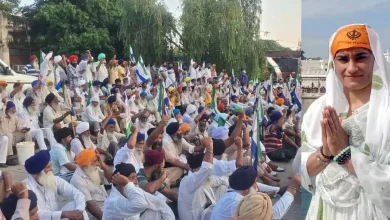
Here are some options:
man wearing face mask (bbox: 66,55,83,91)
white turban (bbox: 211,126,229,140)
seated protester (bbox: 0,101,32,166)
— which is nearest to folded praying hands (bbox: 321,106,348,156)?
white turban (bbox: 211,126,229,140)

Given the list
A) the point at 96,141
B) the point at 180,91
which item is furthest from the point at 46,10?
the point at 96,141

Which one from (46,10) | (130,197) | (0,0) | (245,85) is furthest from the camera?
(46,10)

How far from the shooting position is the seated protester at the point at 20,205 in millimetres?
2969

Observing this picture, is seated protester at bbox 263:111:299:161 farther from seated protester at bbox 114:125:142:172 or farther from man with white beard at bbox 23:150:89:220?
man with white beard at bbox 23:150:89:220

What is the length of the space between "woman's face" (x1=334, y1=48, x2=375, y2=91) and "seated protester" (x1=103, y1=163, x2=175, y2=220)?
6.89 ft

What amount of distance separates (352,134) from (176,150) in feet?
14.5

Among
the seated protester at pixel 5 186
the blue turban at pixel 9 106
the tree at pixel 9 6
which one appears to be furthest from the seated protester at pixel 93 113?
the tree at pixel 9 6

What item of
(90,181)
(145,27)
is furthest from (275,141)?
(145,27)

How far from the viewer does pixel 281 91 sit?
33.4ft

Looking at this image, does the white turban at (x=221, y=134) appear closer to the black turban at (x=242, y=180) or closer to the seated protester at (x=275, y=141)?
the seated protester at (x=275, y=141)

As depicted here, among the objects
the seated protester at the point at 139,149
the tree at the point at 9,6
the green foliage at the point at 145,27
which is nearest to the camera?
the seated protester at the point at 139,149

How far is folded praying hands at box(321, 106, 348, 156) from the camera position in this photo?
136cm

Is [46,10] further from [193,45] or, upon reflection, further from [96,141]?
[96,141]

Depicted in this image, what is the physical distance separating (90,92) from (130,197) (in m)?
5.63
